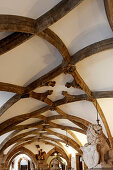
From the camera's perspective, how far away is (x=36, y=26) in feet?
15.3

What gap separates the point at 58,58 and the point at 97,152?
3672mm

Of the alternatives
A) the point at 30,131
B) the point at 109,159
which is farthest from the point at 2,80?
the point at 30,131

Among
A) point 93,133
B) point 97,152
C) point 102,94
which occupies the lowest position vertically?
point 97,152

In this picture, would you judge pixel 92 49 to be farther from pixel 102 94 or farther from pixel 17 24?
pixel 102 94

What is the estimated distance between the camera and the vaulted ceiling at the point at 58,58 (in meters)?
4.37

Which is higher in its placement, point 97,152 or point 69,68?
point 69,68

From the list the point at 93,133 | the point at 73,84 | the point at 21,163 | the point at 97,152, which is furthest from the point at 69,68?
the point at 21,163

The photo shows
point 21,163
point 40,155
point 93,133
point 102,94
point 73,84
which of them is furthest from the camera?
point 21,163

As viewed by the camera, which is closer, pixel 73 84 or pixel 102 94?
pixel 73 84

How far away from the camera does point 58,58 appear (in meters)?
6.28

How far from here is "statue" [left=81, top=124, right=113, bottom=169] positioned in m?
2.94

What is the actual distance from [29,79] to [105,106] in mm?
3024

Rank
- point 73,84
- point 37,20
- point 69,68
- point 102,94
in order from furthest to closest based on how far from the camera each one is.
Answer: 1. point 102,94
2. point 73,84
3. point 69,68
4. point 37,20

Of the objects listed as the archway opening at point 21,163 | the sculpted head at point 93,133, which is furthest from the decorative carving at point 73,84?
the archway opening at point 21,163
